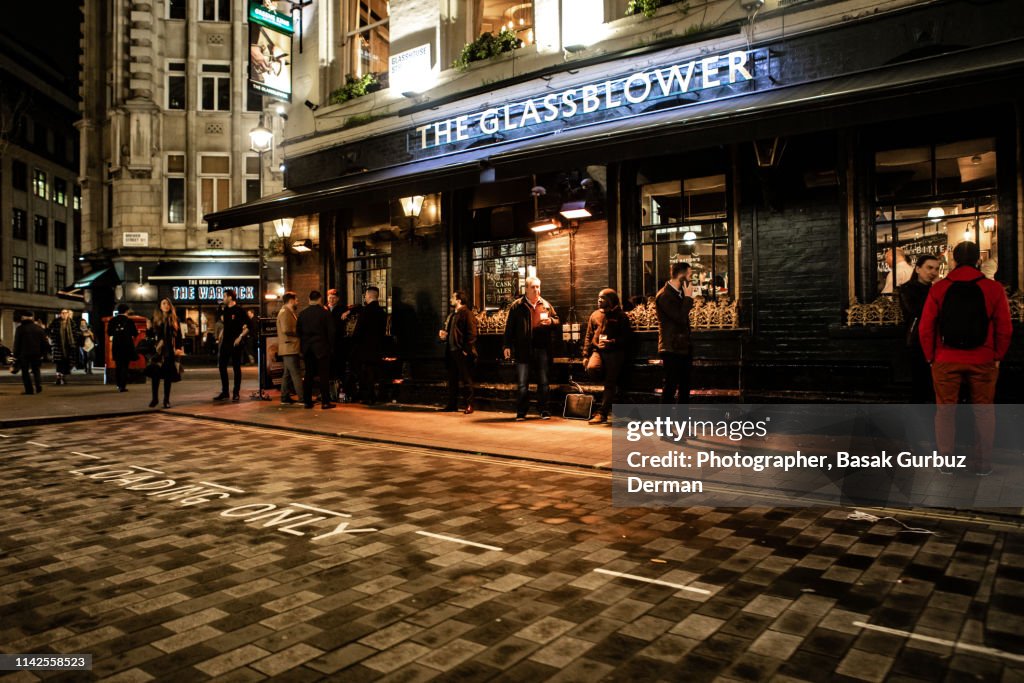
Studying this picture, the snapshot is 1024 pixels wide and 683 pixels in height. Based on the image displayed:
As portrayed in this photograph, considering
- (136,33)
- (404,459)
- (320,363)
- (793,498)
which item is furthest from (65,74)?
(793,498)

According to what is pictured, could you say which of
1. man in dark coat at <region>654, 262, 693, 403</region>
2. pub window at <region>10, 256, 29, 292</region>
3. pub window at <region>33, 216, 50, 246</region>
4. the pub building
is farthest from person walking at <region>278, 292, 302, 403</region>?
pub window at <region>33, 216, 50, 246</region>

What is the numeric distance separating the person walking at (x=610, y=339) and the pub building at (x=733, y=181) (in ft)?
2.10

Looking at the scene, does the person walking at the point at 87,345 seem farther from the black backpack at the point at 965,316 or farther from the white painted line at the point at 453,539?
the black backpack at the point at 965,316

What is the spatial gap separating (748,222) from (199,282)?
26.8 metres

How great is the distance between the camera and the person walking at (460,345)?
38.6 feet

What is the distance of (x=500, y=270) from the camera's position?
43.1ft

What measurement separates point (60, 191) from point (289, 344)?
51018mm

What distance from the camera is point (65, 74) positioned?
5384cm

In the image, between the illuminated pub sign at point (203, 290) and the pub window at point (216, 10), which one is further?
the pub window at point (216, 10)

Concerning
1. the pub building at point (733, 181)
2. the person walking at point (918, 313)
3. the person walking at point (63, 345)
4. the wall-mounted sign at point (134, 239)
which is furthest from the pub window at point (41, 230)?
Answer: the person walking at point (918, 313)

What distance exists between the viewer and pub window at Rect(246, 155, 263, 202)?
→ 31.9 meters

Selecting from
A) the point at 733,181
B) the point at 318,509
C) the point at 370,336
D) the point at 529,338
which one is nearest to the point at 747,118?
the point at 733,181
